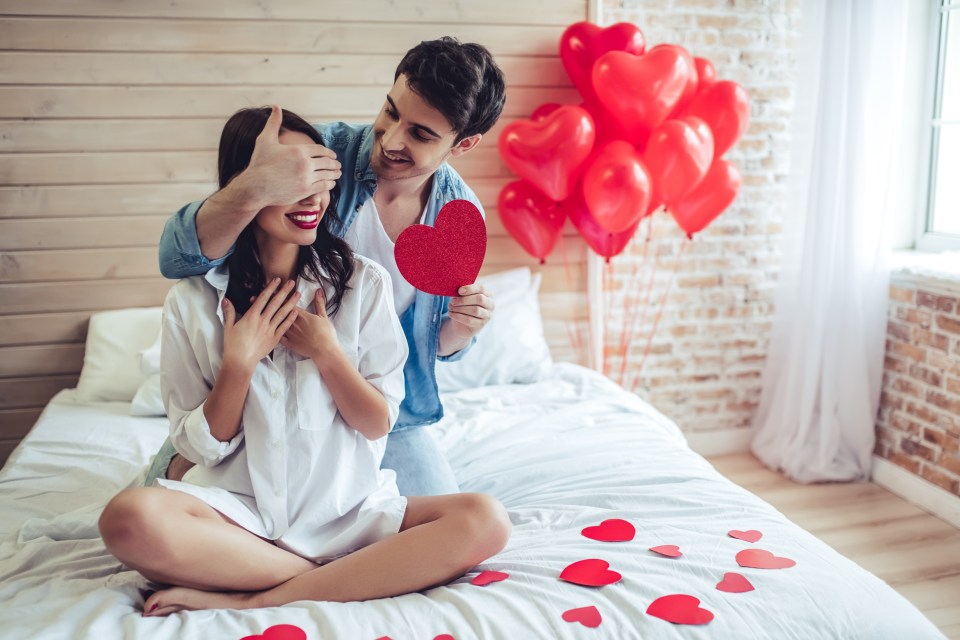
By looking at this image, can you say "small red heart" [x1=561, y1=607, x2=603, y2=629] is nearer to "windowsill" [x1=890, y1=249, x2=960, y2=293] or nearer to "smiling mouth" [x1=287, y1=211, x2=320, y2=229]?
"smiling mouth" [x1=287, y1=211, x2=320, y2=229]

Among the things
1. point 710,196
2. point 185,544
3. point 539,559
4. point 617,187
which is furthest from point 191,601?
point 710,196

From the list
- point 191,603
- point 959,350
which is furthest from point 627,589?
point 959,350

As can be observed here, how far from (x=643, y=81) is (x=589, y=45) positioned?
349mm

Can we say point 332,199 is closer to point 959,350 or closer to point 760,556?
point 760,556

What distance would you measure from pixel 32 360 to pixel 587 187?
2.00 metres

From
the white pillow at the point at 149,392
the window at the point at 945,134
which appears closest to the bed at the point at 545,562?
the white pillow at the point at 149,392

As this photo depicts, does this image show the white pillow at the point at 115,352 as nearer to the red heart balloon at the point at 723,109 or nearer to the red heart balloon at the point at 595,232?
the red heart balloon at the point at 595,232

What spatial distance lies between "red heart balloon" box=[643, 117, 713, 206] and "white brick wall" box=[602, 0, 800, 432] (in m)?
0.54

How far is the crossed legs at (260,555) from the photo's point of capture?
Result: 1185 millimetres

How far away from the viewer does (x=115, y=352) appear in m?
2.54

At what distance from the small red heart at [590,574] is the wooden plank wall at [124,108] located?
190 cm

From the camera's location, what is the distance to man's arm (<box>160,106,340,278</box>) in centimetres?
125

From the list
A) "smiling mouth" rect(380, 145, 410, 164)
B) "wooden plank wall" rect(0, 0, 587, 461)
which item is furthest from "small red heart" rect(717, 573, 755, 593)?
"wooden plank wall" rect(0, 0, 587, 461)

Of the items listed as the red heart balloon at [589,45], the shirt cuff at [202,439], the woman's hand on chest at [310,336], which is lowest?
the shirt cuff at [202,439]
